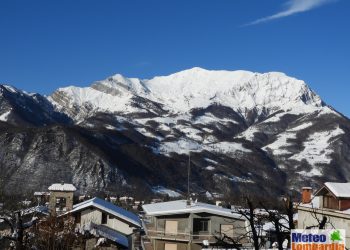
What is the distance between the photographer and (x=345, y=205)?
4097 centimetres

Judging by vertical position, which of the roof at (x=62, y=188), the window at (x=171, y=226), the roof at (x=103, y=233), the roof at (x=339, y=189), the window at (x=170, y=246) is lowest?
the window at (x=170, y=246)

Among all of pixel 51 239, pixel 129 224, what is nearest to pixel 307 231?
pixel 51 239

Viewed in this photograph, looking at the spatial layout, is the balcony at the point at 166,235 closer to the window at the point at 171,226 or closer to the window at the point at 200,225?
the window at the point at 171,226

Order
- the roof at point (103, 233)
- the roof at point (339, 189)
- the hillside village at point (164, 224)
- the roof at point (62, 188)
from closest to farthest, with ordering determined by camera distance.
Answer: the roof at point (339, 189) → the hillside village at point (164, 224) → the roof at point (103, 233) → the roof at point (62, 188)

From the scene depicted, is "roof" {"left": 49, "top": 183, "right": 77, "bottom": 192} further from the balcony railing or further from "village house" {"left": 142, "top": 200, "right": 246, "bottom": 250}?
the balcony railing

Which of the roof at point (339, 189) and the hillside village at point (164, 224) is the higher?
the roof at point (339, 189)

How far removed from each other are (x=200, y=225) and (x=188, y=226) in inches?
44.3

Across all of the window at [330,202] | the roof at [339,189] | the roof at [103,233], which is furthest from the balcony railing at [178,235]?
the roof at [339,189]

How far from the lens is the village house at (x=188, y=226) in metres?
52.4

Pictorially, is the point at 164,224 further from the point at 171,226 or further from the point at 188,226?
the point at 188,226

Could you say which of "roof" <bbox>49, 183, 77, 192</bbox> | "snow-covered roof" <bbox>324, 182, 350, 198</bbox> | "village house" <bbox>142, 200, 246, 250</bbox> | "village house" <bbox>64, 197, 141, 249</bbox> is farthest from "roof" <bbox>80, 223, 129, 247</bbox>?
"roof" <bbox>49, 183, 77, 192</bbox>

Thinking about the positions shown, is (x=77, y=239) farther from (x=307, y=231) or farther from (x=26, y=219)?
(x=307, y=231)

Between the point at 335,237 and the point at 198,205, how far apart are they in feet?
138

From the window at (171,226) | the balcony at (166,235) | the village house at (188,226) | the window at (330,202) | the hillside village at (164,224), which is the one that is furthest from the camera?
the window at (171,226)
